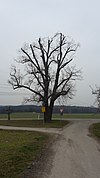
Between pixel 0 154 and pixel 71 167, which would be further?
pixel 0 154

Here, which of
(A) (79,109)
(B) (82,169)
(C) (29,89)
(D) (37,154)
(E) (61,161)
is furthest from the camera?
(A) (79,109)

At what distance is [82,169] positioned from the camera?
10898mm

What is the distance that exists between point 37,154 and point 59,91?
3760 centimetres

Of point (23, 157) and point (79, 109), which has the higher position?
point (23, 157)

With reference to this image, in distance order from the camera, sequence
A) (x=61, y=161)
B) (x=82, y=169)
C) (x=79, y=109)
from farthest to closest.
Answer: (x=79, y=109) → (x=61, y=161) → (x=82, y=169)

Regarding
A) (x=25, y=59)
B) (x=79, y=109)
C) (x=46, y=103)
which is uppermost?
(x=25, y=59)

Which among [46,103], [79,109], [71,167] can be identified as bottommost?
[79,109]

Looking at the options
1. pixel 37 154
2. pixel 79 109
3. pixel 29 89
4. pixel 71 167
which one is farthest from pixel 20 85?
pixel 79 109

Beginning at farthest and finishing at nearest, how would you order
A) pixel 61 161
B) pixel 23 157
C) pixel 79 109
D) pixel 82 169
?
1. pixel 79 109
2. pixel 23 157
3. pixel 61 161
4. pixel 82 169

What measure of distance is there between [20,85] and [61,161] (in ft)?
131

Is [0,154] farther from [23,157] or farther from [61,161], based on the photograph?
[61,161]

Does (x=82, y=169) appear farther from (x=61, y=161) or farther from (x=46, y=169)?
(x=61, y=161)

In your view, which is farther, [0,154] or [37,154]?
[37,154]

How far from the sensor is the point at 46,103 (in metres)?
52.1
